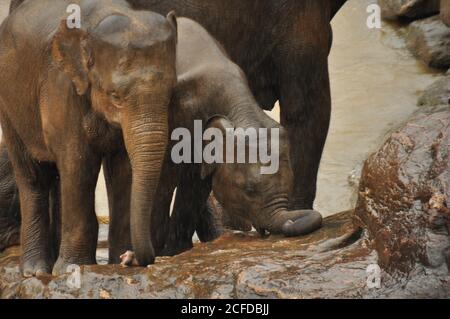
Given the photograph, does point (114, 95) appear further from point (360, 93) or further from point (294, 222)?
point (360, 93)

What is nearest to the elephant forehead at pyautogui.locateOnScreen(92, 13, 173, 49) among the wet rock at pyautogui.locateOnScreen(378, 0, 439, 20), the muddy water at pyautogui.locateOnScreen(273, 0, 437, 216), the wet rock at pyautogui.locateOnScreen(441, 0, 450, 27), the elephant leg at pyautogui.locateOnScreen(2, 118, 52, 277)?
the elephant leg at pyautogui.locateOnScreen(2, 118, 52, 277)

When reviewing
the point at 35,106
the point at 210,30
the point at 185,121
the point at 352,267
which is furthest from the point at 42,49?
the point at 352,267

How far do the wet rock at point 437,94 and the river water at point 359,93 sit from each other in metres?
0.29

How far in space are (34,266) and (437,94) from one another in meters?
6.58

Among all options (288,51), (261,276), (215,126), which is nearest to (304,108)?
(288,51)

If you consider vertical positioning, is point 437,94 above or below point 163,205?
above

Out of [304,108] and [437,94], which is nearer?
[304,108]

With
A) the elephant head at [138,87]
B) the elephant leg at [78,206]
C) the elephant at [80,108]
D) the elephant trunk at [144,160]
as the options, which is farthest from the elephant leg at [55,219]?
the elephant trunk at [144,160]

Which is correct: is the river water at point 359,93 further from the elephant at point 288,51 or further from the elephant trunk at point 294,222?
the elephant trunk at point 294,222

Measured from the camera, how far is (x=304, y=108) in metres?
9.88

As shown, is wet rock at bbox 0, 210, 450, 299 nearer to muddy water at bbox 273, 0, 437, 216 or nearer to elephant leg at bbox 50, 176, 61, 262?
elephant leg at bbox 50, 176, 61, 262

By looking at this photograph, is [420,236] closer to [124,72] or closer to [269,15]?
[124,72]

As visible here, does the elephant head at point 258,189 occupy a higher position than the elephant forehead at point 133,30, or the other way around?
the elephant forehead at point 133,30

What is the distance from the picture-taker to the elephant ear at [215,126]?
26.8 feet
